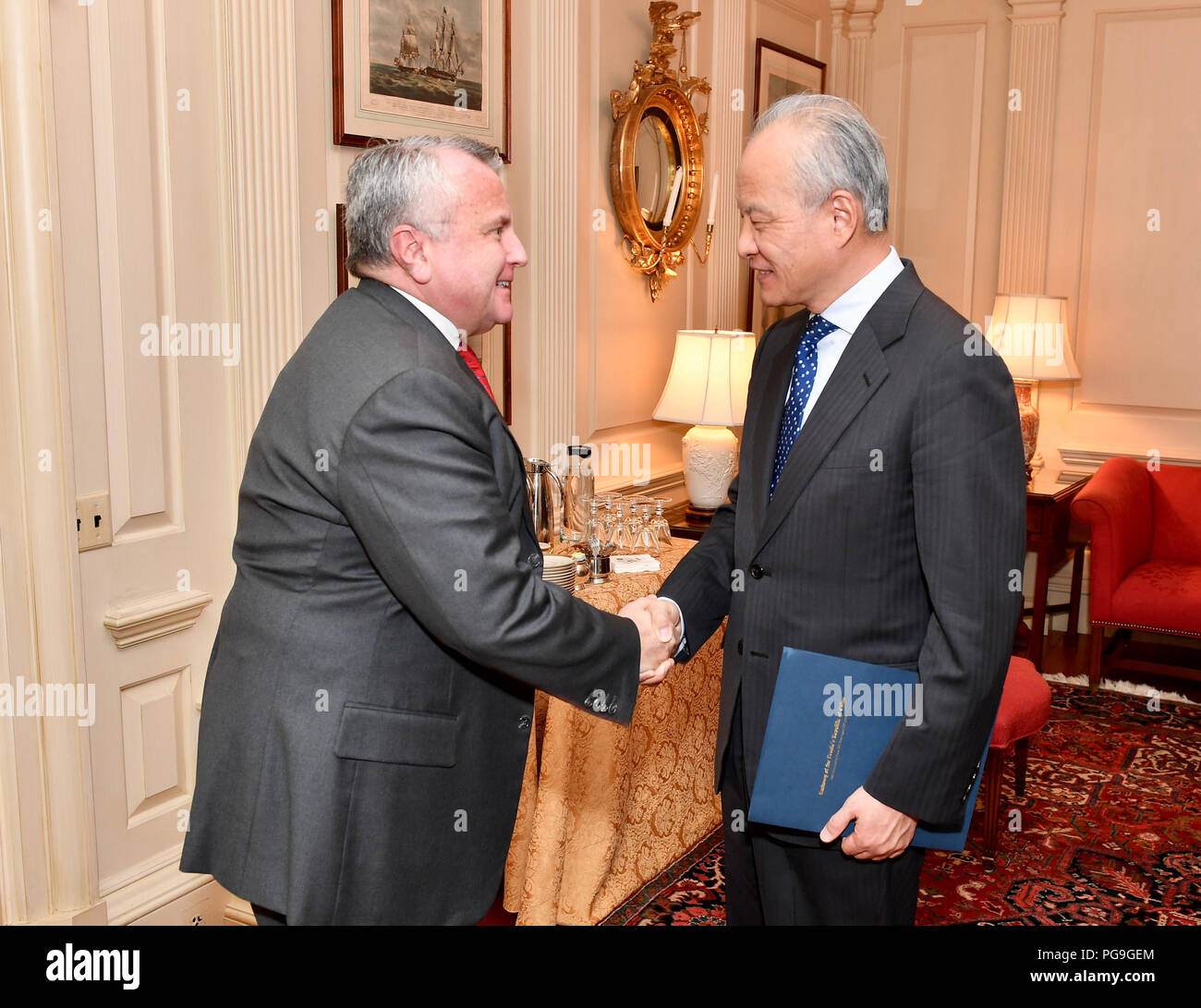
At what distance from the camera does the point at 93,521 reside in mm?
2529

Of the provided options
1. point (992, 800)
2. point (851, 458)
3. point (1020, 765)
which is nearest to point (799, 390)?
point (851, 458)

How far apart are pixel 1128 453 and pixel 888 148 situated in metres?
2.01

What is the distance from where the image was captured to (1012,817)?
381 centimetres

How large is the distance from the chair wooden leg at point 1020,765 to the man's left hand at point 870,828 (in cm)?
249

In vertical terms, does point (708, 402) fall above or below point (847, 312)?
below

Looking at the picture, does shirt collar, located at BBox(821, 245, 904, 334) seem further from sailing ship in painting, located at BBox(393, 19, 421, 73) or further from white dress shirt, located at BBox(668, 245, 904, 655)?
sailing ship in painting, located at BBox(393, 19, 421, 73)

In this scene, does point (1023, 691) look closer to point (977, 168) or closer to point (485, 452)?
point (485, 452)

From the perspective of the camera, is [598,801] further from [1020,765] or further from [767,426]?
[1020,765]

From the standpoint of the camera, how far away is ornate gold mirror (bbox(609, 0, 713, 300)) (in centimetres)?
428

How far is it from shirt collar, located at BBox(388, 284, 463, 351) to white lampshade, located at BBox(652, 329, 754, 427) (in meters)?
2.51

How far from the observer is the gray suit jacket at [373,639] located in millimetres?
1538

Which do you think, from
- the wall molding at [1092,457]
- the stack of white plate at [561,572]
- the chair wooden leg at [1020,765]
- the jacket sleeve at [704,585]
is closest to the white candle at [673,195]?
the stack of white plate at [561,572]

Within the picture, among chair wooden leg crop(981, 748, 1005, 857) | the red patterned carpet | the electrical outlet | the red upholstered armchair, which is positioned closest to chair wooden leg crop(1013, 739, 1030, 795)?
the red patterned carpet

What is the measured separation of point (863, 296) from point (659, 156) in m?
2.96
